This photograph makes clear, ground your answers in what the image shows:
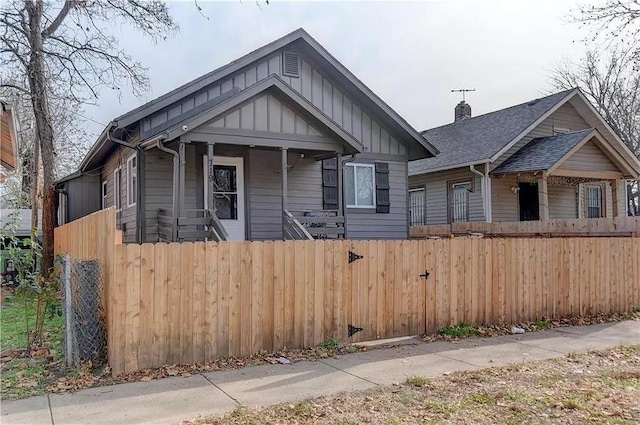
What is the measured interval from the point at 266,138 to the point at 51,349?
5.73 meters

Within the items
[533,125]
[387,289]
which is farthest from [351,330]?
[533,125]

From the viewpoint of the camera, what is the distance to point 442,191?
2028 centimetres

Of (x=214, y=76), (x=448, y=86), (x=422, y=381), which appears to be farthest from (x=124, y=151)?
(x=448, y=86)

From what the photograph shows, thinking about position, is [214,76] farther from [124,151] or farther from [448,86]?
[448,86]

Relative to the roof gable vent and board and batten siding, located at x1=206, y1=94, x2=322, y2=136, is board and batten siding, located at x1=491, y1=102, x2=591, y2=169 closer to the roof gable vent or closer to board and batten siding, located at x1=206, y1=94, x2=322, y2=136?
the roof gable vent

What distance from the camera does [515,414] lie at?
482cm

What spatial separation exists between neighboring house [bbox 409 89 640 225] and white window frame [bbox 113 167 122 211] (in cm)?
1121

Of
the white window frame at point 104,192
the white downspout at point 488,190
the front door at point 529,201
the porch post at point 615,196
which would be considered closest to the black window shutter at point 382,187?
the white downspout at point 488,190

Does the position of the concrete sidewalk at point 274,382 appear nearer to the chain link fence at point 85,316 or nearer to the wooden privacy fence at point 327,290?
the wooden privacy fence at point 327,290

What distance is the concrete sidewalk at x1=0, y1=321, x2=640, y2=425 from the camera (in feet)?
16.1

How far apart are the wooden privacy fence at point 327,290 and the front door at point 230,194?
211 inches

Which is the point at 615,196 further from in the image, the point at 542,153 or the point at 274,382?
the point at 274,382

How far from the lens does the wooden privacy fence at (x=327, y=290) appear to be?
6320 millimetres

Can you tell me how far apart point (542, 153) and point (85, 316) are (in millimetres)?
15537
